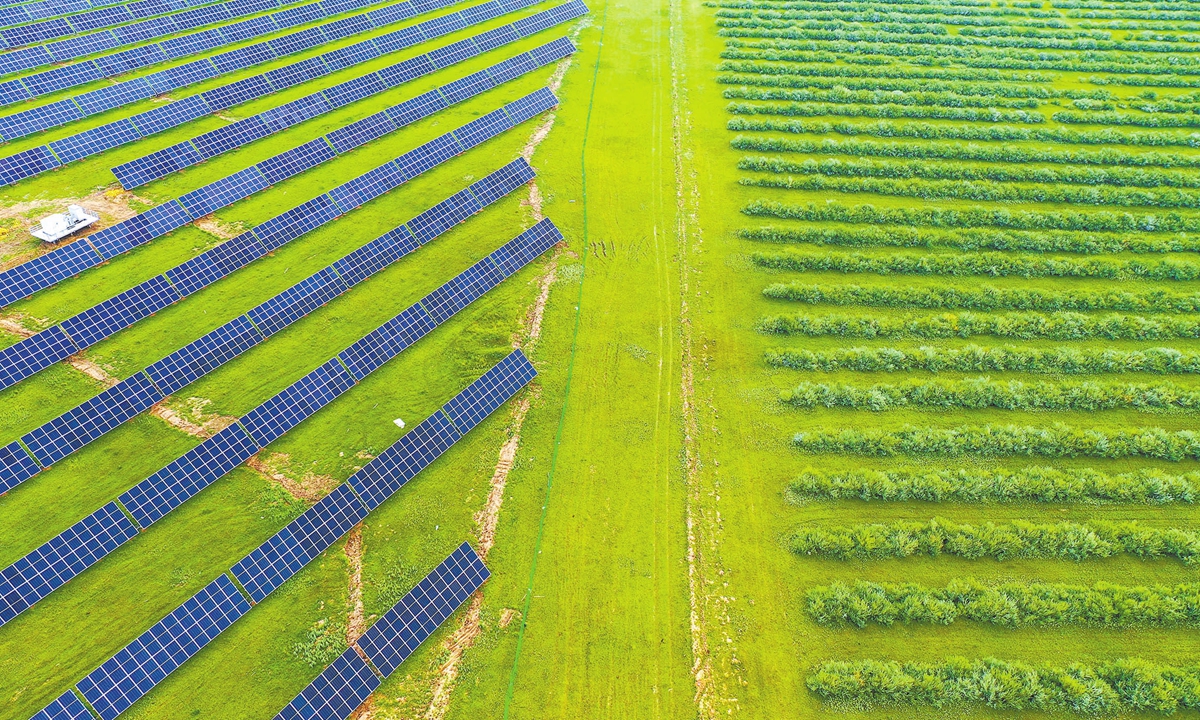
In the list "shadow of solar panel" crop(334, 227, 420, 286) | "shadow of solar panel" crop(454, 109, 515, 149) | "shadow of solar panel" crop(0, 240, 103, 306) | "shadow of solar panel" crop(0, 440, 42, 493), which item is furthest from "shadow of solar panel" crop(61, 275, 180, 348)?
"shadow of solar panel" crop(454, 109, 515, 149)

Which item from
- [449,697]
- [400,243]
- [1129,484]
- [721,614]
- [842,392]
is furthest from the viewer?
[400,243]

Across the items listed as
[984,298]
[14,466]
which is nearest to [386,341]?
[14,466]

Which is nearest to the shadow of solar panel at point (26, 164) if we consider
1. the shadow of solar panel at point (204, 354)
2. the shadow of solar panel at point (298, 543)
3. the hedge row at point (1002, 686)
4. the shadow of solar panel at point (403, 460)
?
the shadow of solar panel at point (204, 354)

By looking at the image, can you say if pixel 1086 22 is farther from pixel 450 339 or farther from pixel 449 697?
pixel 449 697

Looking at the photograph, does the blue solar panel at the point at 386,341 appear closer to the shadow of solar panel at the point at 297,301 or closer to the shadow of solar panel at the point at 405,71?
the shadow of solar panel at the point at 297,301

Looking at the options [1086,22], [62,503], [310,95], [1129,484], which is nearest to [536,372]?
[62,503]

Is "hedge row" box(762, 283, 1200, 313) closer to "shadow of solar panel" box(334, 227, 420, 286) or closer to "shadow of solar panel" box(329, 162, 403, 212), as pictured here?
"shadow of solar panel" box(334, 227, 420, 286)

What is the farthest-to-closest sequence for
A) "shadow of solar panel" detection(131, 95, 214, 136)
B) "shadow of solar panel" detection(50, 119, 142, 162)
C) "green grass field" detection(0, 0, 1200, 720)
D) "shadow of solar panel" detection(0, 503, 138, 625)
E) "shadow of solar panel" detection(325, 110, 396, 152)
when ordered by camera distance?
"shadow of solar panel" detection(325, 110, 396, 152)
"shadow of solar panel" detection(131, 95, 214, 136)
"shadow of solar panel" detection(50, 119, 142, 162)
"green grass field" detection(0, 0, 1200, 720)
"shadow of solar panel" detection(0, 503, 138, 625)
